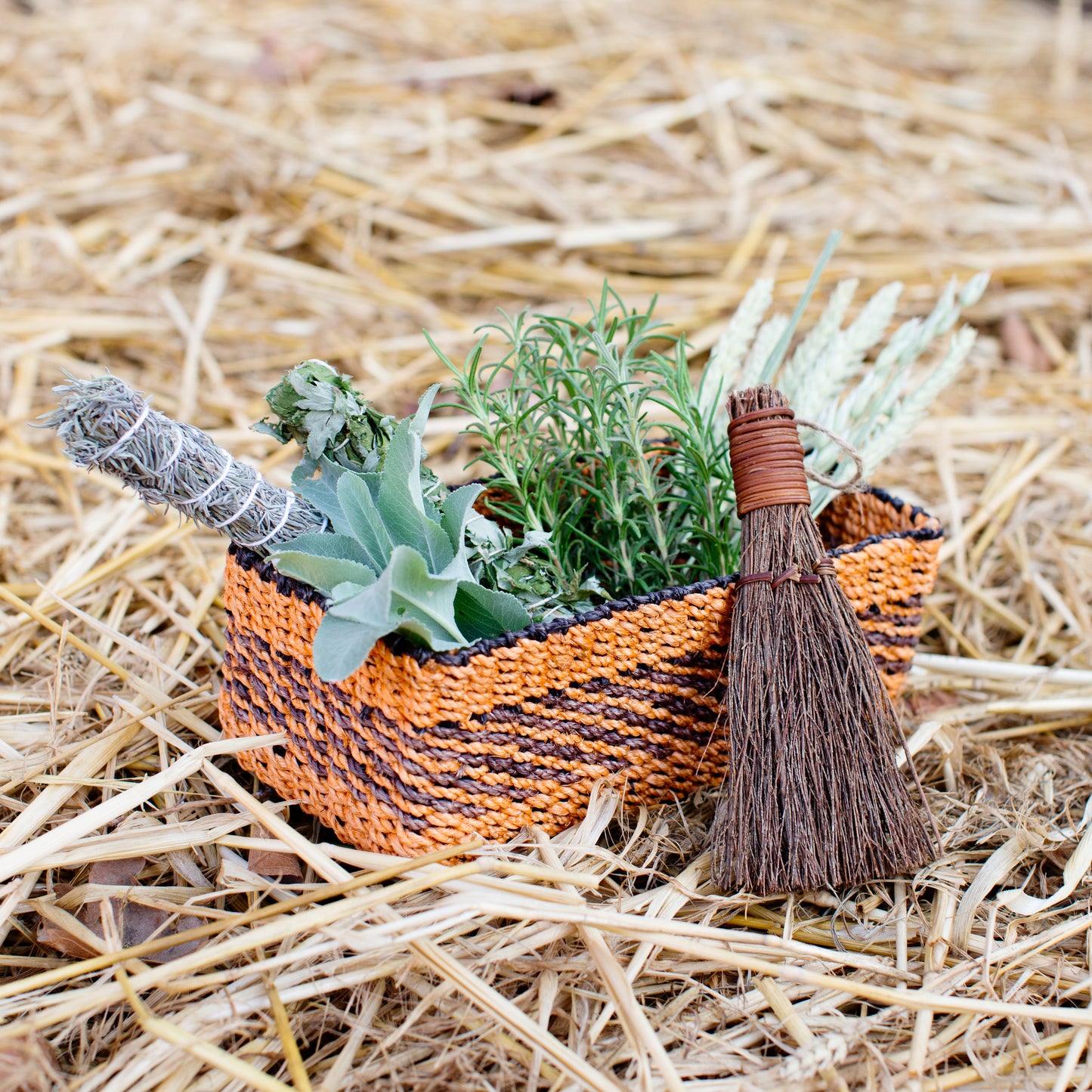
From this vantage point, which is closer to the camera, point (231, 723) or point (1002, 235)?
point (231, 723)

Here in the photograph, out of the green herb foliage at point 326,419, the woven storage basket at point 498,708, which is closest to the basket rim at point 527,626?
the woven storage basket at point 498,708

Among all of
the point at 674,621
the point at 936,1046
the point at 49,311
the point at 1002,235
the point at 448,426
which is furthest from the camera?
the point at 1002,235

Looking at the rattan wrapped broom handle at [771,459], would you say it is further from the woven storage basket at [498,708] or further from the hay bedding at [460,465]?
the hay bedding at [460,465]

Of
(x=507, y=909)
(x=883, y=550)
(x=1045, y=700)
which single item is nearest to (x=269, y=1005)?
(x=507, y=909)

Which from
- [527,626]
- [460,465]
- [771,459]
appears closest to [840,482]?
[771,459]

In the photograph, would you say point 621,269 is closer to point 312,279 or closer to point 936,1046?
point 312,279

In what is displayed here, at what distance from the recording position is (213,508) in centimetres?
94

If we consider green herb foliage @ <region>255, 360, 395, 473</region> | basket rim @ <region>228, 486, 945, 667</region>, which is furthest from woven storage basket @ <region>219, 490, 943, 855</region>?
green herb foliage @ <region>255, 360, 395, 473</region>

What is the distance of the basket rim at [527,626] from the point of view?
894 mm

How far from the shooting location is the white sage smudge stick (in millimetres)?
835

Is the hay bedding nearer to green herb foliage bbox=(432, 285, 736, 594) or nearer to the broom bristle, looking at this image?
the broom bristle

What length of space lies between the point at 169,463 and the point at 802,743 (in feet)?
2.15

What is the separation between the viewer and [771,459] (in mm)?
1035

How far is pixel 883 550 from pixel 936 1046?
0.50 metres
